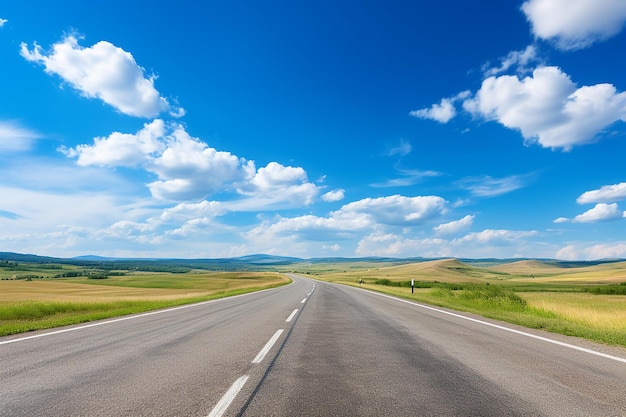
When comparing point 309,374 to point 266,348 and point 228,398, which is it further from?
point 266,348

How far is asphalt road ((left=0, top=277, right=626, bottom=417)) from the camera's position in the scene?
4.14 metres

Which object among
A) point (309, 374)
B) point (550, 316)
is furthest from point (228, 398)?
point (550, 316)

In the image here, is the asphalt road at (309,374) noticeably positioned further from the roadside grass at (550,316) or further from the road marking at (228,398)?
the roadside grass at (550,316)

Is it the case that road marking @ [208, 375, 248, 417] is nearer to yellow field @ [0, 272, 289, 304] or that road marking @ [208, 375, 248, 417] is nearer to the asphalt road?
the asphalt road

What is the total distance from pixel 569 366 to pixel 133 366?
7418mm

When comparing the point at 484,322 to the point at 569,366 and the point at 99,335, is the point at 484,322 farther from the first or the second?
the point at 99,335

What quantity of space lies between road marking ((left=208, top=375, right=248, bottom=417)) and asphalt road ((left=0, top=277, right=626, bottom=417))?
1 cm

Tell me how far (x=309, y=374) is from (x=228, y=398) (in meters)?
1.52

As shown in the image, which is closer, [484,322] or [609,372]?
[609,372]

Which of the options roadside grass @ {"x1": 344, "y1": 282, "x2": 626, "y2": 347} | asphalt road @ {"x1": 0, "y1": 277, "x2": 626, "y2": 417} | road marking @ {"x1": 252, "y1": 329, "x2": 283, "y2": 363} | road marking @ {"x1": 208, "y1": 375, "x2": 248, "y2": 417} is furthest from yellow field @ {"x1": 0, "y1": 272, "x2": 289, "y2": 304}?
roadside grass @ {"x1": 344, "y1": 282, "x2": 626, "y2": 347}

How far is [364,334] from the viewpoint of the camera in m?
9.33

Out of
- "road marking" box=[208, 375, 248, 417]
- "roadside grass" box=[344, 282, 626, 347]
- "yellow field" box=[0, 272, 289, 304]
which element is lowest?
"yellow field" box=[0, 272, 289, 304]

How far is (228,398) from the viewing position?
14.3ft

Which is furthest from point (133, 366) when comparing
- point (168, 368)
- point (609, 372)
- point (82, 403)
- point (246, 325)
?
point (609, 372)
